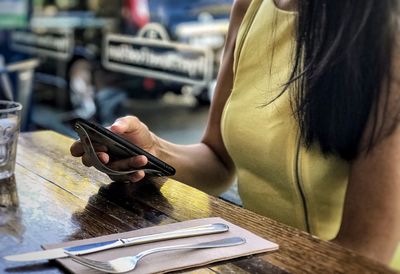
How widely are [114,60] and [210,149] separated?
2.96 metres

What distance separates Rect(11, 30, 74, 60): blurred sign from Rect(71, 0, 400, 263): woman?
11.4ft

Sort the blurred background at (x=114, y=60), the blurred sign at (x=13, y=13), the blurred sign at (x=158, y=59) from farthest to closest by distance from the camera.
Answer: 1. the blurred sign at (x=13, y=13)
2. the blurred background at (x=114, y=60)
3. the blurred sign at (x=158, y=59)

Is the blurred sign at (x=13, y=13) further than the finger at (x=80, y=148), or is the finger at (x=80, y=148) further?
the blurred sign at (x=13, y=13)

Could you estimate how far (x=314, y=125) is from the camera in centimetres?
118

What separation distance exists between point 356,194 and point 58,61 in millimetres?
4071

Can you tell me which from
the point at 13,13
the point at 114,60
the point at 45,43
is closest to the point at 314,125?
the point at 114,60

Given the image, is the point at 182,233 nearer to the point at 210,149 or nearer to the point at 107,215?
the point at 107,215

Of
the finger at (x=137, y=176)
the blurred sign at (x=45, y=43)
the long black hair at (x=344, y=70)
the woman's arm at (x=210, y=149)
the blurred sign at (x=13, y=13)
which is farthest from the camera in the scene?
the blurred sign at (x=45, y=43)

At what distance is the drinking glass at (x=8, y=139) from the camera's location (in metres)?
1.20

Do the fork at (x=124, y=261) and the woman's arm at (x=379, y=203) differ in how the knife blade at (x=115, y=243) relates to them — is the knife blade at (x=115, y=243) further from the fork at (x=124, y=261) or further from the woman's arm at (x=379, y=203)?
the woman's arm at (x=379, y=203)

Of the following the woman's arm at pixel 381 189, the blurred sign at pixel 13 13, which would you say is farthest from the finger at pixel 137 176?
the blurred sign at pixel 13 13

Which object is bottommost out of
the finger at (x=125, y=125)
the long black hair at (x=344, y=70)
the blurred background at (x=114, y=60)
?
the blurred background at (x=114, y=60)

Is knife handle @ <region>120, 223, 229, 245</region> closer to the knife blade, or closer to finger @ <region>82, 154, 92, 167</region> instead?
the knife blade

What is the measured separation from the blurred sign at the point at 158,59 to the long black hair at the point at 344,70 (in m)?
2.57
